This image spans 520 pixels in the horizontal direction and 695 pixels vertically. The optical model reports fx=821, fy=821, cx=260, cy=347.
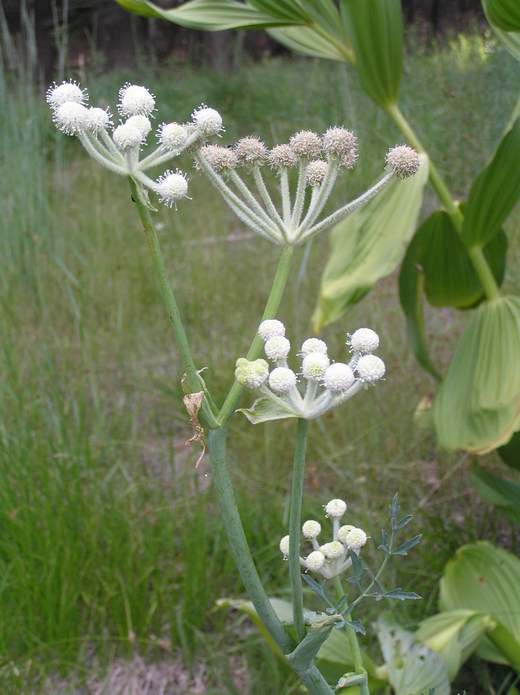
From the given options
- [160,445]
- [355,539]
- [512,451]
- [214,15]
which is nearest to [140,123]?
[355,539]

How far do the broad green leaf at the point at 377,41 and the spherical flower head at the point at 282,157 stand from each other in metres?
1.07

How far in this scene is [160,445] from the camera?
2221 mm

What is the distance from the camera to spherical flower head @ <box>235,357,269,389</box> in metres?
0.59

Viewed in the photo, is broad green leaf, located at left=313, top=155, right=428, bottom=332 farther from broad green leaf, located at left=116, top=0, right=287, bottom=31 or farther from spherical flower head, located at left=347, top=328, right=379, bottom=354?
spherical flower head, located at left=347, top=328, right=379, bottom=354

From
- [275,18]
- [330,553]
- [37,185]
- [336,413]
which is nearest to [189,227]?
[37,185]

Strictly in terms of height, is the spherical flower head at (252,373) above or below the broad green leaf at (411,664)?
above

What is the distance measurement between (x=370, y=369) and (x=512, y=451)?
3.86 feet

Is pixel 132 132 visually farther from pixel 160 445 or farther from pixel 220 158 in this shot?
pixel 160 445

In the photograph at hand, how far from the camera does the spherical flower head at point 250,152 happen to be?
711 millimetres

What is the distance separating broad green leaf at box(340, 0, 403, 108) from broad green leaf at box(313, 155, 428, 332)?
21 cm

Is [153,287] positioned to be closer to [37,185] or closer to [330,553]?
[37,185]

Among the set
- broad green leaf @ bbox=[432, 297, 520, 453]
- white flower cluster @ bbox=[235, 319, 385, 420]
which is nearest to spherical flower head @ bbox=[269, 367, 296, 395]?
white flower cluster @ bbox=[235, 319, 385, 420]

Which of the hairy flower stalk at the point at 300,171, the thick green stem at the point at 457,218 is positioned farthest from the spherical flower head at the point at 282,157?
the thick green stem at the point at 457,218

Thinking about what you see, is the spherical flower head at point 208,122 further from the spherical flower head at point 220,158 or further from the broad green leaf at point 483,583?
the broad green leaf at point 483,583
